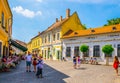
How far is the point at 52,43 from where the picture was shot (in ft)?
166

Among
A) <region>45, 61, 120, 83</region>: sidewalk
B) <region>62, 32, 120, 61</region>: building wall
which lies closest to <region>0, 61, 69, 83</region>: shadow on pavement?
<region>45, 61, 120, 83</region>: sidewalk

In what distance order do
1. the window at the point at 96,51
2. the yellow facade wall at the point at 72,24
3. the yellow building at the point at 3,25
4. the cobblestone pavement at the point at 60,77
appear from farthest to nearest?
1. the yellow facade wall at the point at 72,24
2. the window at the point at 96,51
3. the yellow building at the point at 3,25
4. the cobblestone pavement at the point at 60,77

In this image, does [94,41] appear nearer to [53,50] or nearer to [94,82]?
[53,50]

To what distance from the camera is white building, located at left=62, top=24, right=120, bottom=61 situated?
32853 mm

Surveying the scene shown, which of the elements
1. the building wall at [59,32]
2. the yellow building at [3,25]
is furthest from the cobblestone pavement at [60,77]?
the building wall at [59,32]

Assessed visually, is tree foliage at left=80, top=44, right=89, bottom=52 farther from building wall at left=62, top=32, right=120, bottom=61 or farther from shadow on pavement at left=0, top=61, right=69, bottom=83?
shadow on pavement at left=0, top=61, right=69, bottom=83

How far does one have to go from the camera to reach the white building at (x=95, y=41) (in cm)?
3285

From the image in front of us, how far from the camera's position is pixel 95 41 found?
3622 cm

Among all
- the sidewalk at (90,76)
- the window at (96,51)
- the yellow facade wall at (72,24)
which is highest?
the yellow facade wall at (72,24)

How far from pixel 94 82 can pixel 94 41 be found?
23.4 meters

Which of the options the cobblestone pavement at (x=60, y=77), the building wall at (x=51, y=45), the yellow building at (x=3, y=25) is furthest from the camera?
the building wall at (x=51, y=45)

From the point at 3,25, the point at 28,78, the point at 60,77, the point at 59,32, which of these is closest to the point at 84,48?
the point at 59,32

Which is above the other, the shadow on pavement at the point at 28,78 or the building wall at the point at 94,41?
the building wall at the point at 94,41

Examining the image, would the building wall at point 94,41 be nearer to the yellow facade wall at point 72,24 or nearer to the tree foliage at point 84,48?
the tree foliage at point 84,48
